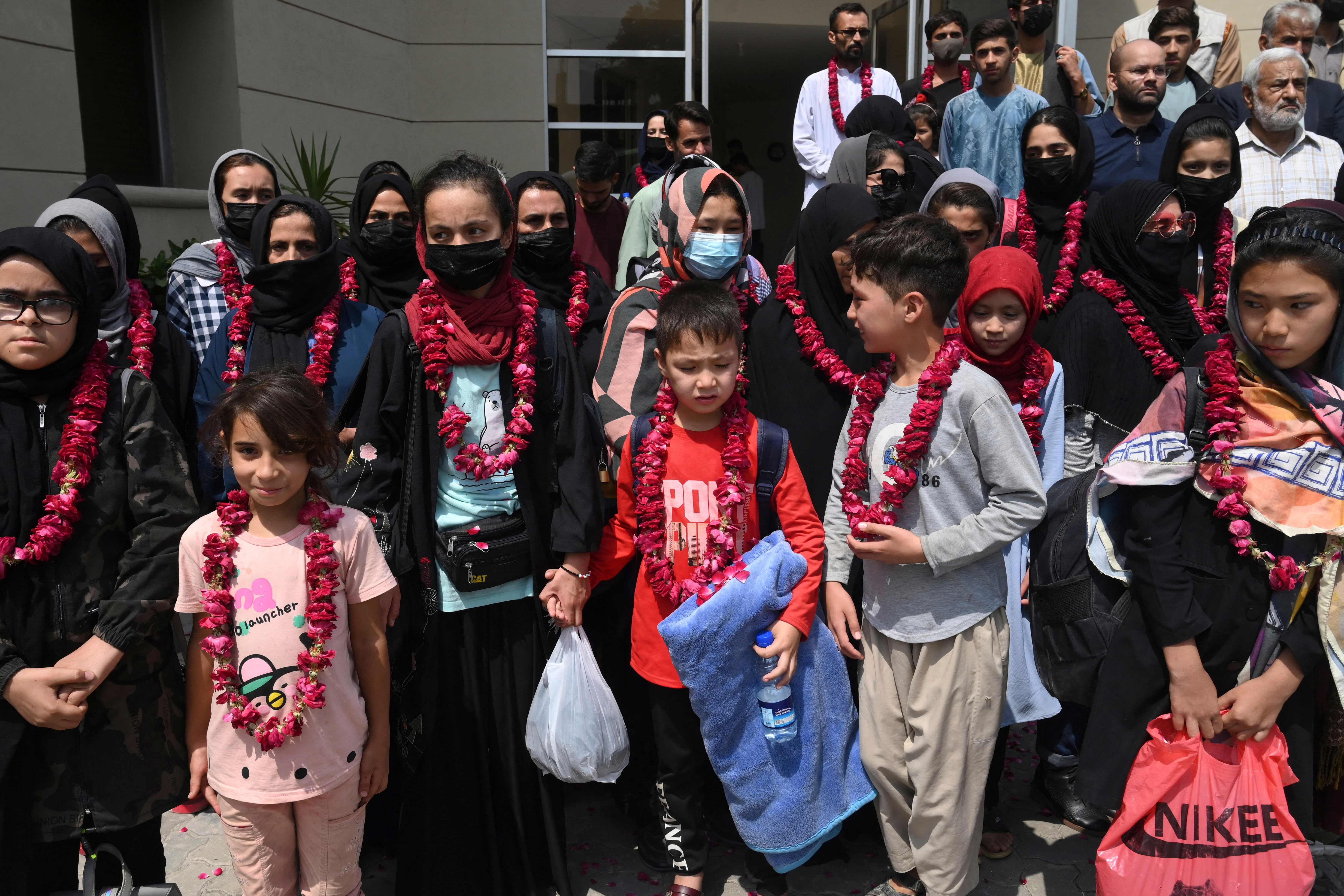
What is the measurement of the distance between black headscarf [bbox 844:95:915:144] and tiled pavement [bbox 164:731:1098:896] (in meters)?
3.75

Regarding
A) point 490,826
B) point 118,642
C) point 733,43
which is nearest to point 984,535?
point 490,826

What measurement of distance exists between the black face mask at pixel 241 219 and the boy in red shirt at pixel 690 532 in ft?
6.34

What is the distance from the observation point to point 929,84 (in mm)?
7062

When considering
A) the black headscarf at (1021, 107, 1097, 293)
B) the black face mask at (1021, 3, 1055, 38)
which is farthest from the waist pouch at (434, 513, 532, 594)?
the black face mask at (1021, 3, 1055, 38)

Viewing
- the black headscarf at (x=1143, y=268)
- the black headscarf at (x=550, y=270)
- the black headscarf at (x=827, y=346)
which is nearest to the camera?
the black headscarf at (x=827, y=346)

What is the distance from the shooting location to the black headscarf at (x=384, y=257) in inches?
153

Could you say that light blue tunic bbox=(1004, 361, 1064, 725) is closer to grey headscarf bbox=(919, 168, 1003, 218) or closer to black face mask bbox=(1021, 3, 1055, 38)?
grey headscarf bbox=(919, 168, 1003, 218)

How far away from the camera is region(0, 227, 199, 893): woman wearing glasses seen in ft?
7.79

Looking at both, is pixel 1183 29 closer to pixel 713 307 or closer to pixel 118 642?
pixel 713 307

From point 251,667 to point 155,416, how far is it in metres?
0.74

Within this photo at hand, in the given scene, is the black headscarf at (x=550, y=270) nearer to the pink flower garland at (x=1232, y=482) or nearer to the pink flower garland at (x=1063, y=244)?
the pink flower garland at (x=1063, y=244)

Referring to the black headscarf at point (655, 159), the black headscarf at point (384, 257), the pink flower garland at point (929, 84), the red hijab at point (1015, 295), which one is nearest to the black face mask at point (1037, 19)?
the pink flower garland at point (929, 84)

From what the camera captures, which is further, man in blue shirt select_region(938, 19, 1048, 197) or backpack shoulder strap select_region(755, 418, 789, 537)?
man in blue shirt select_region(938, 19, 1048, 197)

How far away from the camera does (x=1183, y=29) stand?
589 cm
